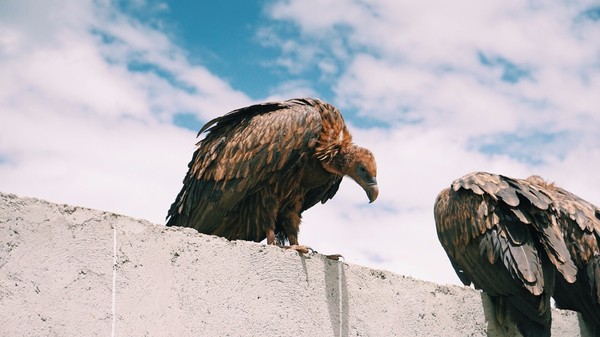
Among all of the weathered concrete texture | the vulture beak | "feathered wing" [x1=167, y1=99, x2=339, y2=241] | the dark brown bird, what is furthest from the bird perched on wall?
"feathered wing" [x1=167, y1=99, x2=339, y2=241]

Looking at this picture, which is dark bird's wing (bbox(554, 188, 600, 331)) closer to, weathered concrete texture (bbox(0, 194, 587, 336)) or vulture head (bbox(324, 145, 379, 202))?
weathered concrete texture (bbox(0, 194, 587, 336))

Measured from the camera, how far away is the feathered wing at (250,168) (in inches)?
233

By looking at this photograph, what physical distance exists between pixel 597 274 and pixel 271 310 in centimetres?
298

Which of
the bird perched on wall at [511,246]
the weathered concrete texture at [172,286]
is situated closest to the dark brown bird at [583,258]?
the bird perched on wall at [511,246]

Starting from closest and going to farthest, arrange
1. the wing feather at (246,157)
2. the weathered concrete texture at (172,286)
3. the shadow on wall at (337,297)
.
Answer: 1. the weathered concrete texture at (172,286)
2. the shadow on wall at (337,297)
3. the wing feather at (246,157)

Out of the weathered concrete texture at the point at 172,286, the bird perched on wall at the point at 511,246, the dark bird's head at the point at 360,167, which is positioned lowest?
the weathered concrete texture at the point at 172,286

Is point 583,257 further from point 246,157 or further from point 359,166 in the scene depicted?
point 246,157

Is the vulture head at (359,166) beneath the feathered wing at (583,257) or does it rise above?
above

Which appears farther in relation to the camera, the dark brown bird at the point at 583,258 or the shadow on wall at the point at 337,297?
the dark brown bird at the point at 583,258

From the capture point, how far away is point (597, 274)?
679 centimetres

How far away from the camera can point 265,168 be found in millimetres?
5906

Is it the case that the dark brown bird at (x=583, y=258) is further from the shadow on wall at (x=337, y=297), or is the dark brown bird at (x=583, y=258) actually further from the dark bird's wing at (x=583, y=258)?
the shadow on wall at (x=337, y=297)

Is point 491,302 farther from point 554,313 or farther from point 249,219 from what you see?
point 249,219

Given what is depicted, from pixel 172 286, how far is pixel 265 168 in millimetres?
1457
